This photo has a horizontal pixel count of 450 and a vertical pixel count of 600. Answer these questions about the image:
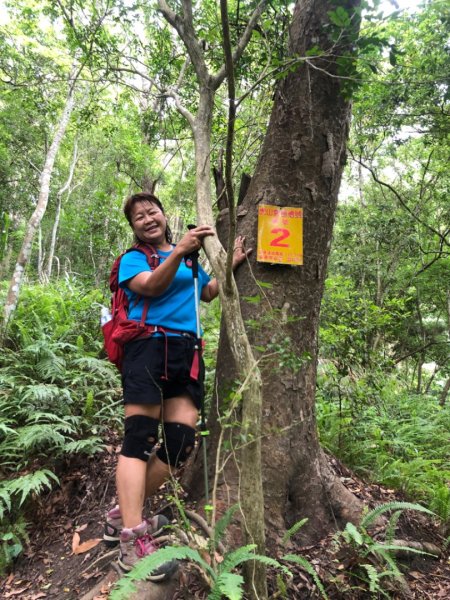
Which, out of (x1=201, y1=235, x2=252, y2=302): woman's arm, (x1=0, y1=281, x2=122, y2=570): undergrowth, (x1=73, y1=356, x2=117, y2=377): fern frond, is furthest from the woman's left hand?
(x1=73, y1=356, x2=117, y2=377): fern frond

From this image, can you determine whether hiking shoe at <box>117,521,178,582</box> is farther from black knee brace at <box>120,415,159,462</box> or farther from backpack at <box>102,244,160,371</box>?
backpack at <box>102,244,160,371</box>

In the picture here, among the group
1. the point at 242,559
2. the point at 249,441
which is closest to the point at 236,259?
the point at 249,441

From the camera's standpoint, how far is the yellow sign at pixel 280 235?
2.67m

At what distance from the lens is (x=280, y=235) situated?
2713 millimetres

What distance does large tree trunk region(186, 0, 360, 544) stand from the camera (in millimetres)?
2588

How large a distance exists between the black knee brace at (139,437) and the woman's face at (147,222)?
1.19 m

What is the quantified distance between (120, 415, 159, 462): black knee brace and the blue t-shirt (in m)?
0.60

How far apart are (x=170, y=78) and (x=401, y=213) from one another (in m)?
6.87

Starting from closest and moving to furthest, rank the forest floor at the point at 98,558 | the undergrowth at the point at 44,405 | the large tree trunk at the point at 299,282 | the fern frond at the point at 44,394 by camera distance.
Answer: the forest floor at the point at 98,558
the large tree trunk at the point at 299,282
the undergrowth at the point at 44,405
the fern frond at the point at 44,394

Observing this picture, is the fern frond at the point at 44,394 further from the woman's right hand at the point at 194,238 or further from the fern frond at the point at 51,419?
the woman's right hand at the point at 194,238

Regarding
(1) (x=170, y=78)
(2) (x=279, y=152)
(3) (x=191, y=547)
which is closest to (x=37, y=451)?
(3) (x=191, y=547)

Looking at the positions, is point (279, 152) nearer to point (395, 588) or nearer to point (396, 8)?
point (396, 8)

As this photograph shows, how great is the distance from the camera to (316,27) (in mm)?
2895

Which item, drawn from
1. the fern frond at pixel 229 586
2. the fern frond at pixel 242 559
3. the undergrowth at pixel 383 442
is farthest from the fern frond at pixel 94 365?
the fern frond at pixel 229 586
